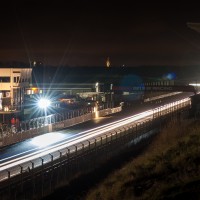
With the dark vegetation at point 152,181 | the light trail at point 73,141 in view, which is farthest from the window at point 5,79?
the dark vegetation at point 152,181

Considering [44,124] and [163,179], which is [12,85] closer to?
[44,124]

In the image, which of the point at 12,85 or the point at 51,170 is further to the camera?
the point at 12,85

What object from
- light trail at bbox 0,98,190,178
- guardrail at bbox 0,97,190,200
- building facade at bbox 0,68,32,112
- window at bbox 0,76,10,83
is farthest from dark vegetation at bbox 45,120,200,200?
window at bbox 0,76,10,83

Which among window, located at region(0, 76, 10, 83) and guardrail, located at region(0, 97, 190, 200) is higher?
window, located at region(0, 76, 10, 83)

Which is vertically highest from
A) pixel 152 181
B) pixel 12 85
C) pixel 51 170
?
pixel 12 85

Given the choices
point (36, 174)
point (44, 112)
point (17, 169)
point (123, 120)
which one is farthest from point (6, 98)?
point (36, 174)

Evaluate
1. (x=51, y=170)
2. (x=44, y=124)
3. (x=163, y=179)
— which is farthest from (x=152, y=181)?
(x=44, y=124)

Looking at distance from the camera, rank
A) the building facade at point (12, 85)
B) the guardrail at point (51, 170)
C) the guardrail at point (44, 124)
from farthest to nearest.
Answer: the building facade at point (12, 85) < the guardrail at point (44, 124) < the guardrail at point (51, 170)

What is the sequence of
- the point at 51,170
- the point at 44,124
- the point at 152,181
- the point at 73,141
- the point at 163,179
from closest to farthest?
the point at 163,179, the point at 152,181, the point at 51,170, the point at 73,141, the point at 44,124

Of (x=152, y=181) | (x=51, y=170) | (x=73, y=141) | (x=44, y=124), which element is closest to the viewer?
(x=152, y=181)

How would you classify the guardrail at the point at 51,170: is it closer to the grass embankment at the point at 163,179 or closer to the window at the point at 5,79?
the grass embankment at the point at 163,179

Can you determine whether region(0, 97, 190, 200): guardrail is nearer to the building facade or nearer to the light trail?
the light trail

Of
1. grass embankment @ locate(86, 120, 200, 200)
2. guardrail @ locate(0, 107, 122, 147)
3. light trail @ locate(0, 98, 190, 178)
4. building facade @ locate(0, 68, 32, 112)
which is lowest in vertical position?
light trail @ locate(0, 98, 190, 178)

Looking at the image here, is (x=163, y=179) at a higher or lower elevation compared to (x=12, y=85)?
lower
